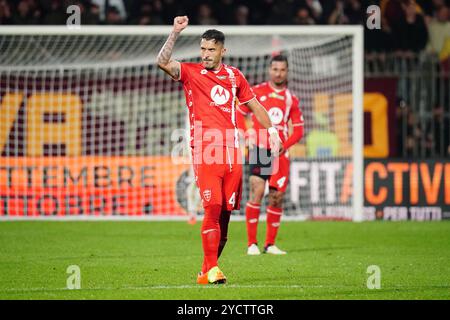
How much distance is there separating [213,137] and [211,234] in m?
0.84

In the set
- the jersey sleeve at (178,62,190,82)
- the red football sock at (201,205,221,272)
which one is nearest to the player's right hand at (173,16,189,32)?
the jersey sleeve at (178,62,190,82)

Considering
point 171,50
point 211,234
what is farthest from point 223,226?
point 171,50

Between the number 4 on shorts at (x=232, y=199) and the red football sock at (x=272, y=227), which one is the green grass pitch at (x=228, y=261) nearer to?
the red football sock at (x=272, y=227)

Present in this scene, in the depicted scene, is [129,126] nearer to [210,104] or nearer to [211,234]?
[210,104]

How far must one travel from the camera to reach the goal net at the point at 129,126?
17828mm

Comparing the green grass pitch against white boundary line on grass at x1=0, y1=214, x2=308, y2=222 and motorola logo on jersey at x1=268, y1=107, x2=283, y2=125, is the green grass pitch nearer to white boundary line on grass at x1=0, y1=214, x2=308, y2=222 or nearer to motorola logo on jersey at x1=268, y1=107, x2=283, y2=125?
white boundary line on grass at x1=0, y1=214, x2=308, y2=222

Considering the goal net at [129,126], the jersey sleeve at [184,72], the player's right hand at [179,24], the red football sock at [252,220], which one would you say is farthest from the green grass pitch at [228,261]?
the player's right hand at [179,24]

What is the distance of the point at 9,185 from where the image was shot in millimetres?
17703

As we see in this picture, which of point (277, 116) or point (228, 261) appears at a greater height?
point (277, 116)

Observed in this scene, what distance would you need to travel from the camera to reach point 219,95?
9.24 meters

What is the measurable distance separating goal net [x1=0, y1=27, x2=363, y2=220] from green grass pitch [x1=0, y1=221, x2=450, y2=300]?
36.4 inches

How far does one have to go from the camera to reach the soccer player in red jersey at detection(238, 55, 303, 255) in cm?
1246
